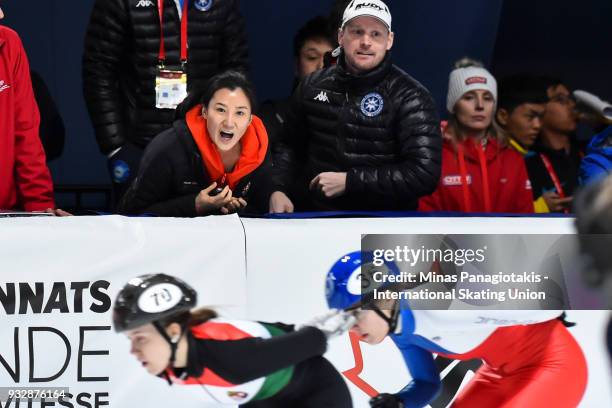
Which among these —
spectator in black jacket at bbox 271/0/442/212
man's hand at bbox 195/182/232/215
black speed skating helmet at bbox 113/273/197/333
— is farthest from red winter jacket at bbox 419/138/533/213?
black speed skating helmet at bbox 113/273/197/333

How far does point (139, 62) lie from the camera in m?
4.96

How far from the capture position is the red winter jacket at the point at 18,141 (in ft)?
14.0

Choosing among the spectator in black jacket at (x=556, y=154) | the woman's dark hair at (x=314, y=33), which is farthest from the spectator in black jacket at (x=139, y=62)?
the spectator in black jacket at (x=556, y=154)

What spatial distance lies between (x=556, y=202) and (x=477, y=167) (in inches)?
18.6

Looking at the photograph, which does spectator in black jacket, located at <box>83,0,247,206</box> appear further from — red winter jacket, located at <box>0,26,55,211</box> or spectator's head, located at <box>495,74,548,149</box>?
spectator's head, located at <box>495,74,548,149</box>

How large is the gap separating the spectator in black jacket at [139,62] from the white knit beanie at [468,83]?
3.32 ft

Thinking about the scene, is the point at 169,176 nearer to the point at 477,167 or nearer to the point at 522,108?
the point at 477,167

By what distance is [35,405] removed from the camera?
3631 millimetres

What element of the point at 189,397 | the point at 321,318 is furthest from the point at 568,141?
the point at 189,397

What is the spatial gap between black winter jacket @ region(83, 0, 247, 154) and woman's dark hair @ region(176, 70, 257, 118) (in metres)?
0.56

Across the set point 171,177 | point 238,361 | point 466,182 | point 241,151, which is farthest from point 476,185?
point 238,361

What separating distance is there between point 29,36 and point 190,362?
321cm

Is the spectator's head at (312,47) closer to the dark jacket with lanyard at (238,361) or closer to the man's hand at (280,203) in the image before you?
the man's hand at (280,203)

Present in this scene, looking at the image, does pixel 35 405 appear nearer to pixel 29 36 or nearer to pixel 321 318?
pixel 321 318
